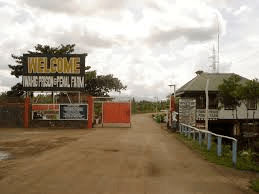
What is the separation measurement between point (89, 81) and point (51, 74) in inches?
1014

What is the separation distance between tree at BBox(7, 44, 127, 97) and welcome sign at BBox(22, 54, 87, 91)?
17.0 m

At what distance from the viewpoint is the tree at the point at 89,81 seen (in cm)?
4394

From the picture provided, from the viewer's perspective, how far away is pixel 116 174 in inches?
336

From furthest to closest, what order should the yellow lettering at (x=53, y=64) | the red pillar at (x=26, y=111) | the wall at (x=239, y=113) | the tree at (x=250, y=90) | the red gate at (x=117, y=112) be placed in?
the wall at (x=239, y=113)
the yellow lettering at (x=53, y=64)
the red gate at (x=117, y=112)
the red pillar at (x=26, y=111)
the tree at (x=250, y=90)

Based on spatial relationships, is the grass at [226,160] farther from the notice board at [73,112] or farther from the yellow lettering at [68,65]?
the yellow lettering at [68,65]

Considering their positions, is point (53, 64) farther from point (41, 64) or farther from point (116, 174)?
point (116, 174)

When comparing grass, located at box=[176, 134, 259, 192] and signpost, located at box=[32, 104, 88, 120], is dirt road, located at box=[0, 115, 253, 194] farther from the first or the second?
signpost, located at box=[32, 104, 88, 120]

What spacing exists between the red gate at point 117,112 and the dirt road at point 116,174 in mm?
13758

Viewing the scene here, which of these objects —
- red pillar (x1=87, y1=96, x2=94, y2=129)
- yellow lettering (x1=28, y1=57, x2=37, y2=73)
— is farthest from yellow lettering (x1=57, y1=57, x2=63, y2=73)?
red pillar (x1=87, y1=96, x2=94, y2=129)

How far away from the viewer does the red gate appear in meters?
26.4

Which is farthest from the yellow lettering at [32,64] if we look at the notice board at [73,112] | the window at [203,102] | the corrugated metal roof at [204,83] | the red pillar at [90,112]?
the window at [203,102]

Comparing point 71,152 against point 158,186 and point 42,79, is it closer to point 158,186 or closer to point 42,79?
point 158,186

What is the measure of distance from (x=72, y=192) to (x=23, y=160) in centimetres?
487

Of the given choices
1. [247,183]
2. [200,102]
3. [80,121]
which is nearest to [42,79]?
[80,121]
